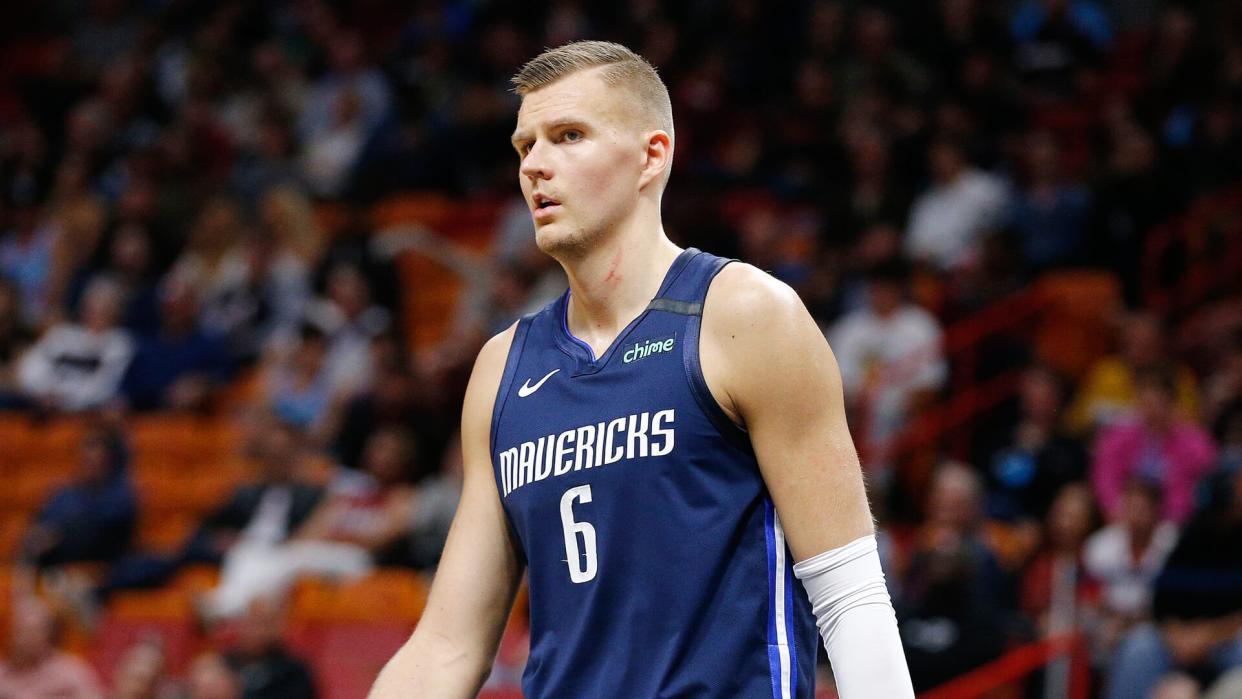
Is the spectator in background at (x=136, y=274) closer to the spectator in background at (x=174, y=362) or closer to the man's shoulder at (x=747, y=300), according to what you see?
the spectator in background at (x=174, y=362)

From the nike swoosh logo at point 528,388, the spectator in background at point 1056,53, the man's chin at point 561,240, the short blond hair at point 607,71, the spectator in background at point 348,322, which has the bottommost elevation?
the nike swoosh logo at point 528,388

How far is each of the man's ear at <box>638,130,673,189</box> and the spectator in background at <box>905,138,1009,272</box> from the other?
27.6 feet

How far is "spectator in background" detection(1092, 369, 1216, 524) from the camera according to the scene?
29.8 ft

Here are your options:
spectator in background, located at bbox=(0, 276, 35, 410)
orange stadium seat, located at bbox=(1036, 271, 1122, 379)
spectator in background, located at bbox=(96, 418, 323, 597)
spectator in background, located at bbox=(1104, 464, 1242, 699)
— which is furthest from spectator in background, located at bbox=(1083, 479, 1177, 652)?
spectator in background, located at bbox=(0, 276, 35, 410)

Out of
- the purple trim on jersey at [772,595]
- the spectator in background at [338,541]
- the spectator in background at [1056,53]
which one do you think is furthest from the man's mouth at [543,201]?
the spectator in background at [1056,53]

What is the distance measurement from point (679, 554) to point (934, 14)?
1086cm

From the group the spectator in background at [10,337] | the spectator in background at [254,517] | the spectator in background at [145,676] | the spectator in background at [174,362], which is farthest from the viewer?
the spectator in background at [10,337]

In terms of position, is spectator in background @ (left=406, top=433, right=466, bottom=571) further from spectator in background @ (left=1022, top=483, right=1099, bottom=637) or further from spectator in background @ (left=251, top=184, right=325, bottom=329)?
spectator in background @ (left=1022, top=483, right=1099, bottom=637)

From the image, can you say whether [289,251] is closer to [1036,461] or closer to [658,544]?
[1036,461]

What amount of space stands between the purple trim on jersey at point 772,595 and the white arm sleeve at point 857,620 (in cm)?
6

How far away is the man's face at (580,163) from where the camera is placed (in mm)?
3490

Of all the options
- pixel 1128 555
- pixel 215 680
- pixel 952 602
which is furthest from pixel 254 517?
pixel 1128 555

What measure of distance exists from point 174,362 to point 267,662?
4.56 m

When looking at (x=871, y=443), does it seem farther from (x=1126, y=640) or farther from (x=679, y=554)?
(x=679, y=554)
